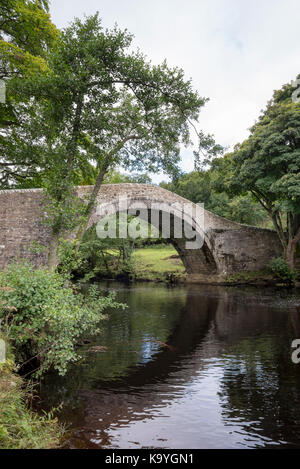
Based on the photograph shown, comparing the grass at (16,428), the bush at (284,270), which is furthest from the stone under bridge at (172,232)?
the grass at (16,428)

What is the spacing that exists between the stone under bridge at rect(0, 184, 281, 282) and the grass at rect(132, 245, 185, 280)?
6.14 ft

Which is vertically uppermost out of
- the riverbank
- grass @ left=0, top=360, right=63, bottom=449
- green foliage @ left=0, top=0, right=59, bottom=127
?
green foliage @ left=0, top=0, right=59, bottom=127

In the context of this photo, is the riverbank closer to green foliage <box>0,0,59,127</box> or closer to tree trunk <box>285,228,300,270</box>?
tree trunk <box>285,228,300,270</box>

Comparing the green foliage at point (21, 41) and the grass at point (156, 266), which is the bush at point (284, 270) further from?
the green foliage at point (21, 41)

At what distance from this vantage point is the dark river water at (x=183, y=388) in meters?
3.87

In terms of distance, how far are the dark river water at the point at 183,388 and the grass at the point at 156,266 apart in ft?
50.4

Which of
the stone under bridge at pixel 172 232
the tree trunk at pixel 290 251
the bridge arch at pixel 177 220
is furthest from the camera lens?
the tree trunk at pixel 290 251

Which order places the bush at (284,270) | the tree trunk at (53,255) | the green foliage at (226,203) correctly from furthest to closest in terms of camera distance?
1. the green foliage at (226,203)
2. the bush at (284,270)
3. the tree trunk at (53,255)

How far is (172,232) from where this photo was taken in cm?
2334

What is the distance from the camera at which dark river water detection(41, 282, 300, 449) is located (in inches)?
152

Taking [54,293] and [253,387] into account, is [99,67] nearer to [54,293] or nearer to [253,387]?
[54,293]

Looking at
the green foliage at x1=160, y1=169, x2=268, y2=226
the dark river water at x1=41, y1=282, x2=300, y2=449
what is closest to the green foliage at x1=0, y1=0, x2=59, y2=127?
the dark river water at x1=41, y1=282, x2=300, y2=449
